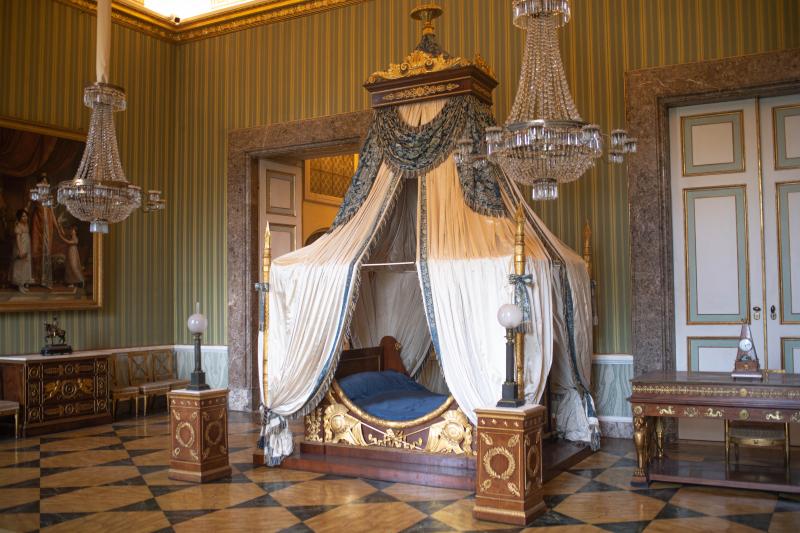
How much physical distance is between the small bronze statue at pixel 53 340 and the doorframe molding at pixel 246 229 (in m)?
1.80

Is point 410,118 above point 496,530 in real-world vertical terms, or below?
above

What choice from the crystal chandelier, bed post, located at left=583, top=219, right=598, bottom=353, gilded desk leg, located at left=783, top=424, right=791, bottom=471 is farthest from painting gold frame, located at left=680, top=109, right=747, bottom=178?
gilded desk leg, located at left=783, top=424, right=791, bottom=471

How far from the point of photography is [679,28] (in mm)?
6852

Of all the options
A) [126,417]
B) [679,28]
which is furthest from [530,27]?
[126,417]

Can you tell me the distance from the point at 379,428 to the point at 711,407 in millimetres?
2288

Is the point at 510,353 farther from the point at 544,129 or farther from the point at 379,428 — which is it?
the point at 379,428

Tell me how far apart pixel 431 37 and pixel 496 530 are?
3.84m

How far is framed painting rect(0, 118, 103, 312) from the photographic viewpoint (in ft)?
25.3

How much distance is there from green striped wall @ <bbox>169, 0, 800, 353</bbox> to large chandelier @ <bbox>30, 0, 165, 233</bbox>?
3.18 metres


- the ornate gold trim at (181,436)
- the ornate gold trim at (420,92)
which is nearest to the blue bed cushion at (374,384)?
the ornate gold trim at (181,436)

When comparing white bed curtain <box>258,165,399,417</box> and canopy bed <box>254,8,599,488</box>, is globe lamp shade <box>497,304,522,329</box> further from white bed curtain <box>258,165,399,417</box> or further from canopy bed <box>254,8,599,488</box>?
white bed curtain <box>258,165,399,417</box>

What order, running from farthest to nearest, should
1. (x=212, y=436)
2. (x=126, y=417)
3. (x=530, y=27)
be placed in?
(x=126, y=417)
(x=212, y=436)
(x=530, y=27)

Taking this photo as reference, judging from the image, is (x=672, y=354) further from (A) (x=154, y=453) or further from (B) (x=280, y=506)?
(A) (x=154, y=453)

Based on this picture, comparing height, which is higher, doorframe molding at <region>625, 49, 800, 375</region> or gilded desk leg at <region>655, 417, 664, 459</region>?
doorframe molding at <region>625, 49, 800, 375</region>
